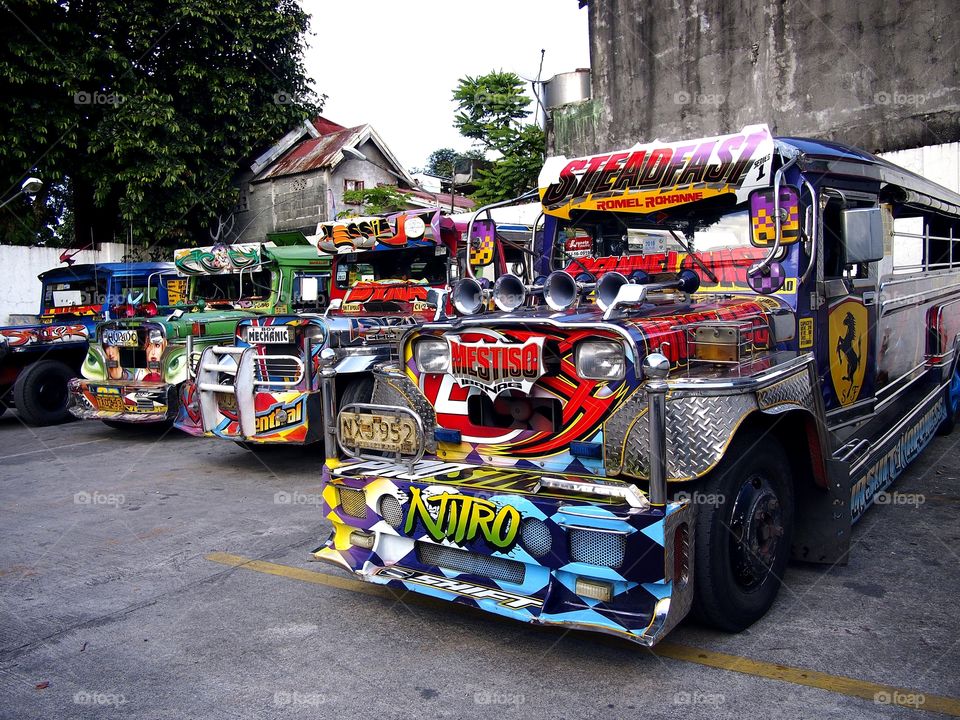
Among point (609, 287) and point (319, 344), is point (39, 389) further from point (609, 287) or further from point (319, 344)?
point (609, 287)

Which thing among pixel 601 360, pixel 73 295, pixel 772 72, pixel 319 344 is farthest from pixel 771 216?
pixel 772 72

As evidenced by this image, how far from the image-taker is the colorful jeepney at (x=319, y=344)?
705 cm

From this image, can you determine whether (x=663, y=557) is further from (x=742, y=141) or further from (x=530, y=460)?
(x=742, y=141)

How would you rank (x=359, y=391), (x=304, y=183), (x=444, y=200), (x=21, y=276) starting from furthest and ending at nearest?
(x=444, y=200) → (x=304, y=183) → (x=21, y=276) → (x=359, y=391)

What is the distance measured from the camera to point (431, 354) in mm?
4250

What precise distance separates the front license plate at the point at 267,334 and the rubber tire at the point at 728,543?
487 centimetres

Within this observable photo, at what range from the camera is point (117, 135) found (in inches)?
726

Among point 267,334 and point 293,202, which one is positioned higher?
Answer: point 293,202

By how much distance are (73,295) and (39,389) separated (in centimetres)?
167

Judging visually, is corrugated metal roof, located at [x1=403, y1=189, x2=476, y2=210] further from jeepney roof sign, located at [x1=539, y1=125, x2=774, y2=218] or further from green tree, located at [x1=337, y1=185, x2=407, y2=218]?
jeepney roof sign, located at [x1=539, y1=125, x2=774, y2=218]

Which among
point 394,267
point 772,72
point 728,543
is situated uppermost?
point 772,72

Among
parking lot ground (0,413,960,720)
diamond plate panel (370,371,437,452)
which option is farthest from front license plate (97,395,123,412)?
diamond plate panel (370,371,437,452)

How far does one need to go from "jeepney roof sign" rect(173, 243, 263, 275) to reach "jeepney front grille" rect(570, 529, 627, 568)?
7.25 m

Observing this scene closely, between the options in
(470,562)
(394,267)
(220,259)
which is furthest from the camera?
(220,259)
